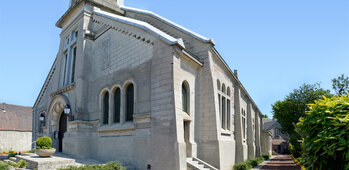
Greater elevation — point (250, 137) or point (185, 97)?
point (185, 97)

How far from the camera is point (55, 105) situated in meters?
20.8

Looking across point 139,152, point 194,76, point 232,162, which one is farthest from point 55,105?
point 232,162

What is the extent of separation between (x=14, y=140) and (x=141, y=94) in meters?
33.2

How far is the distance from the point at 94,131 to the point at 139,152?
5179mm

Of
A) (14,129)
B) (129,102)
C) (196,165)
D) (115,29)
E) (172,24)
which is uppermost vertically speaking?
(172,24)

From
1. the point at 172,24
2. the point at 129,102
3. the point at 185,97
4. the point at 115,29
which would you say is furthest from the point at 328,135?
the point at 115,29

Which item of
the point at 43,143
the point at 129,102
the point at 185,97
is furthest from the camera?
the point at 129,102

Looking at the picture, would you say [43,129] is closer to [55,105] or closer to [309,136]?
[55,105]

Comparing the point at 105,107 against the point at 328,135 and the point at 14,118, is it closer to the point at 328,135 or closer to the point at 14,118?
the point at 328,135

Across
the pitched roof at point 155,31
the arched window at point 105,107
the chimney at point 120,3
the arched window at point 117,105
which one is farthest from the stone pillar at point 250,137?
the chimney at point 120,3

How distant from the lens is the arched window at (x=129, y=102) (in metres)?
15.2

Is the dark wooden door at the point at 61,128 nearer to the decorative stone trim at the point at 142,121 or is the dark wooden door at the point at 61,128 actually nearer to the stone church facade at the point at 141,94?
the stone church facade at the point at 141,94

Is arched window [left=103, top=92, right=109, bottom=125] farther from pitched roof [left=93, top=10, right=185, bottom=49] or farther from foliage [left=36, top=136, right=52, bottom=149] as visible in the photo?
pitched roof [left=93, top=10, right=185, bottom=49]

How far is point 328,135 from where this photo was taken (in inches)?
165
